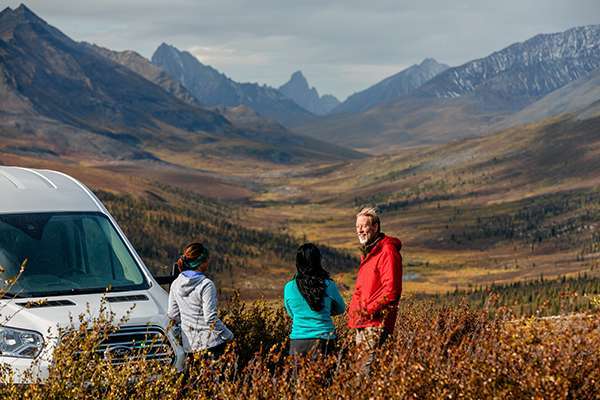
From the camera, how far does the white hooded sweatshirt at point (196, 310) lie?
26.9 ft

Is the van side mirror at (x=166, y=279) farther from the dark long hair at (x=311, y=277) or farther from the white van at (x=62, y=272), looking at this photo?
the dark long hair at (x=311, y=277)

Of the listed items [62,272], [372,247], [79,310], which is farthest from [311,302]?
[62,272]

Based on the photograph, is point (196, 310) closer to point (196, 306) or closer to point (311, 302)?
point (196, 306)

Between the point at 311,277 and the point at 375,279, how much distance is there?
69 cm

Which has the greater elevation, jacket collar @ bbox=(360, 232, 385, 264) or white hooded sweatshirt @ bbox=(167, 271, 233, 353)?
jacket collar @ bbox=(360, 232, 385, 264)

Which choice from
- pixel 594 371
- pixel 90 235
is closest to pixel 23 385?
pixel 90 235

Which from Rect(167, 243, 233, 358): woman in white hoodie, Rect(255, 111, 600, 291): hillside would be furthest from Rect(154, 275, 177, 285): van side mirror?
Rect(255, 111, 600, 291): hillside

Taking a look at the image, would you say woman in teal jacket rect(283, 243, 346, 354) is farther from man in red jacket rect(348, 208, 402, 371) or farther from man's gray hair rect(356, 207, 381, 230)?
man's gray hair rect(356, 207, 381, 230)

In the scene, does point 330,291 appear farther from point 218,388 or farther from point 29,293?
point 29,293

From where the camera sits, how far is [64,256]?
31.7 ft

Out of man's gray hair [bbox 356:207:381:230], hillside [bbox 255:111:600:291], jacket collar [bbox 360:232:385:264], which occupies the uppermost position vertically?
man's gray hair [bbox 356:207:381:230]

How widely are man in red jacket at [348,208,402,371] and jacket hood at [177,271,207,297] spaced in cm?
161

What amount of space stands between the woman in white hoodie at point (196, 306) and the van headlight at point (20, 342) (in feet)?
4.63

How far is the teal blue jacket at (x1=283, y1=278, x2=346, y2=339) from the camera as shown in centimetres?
821
